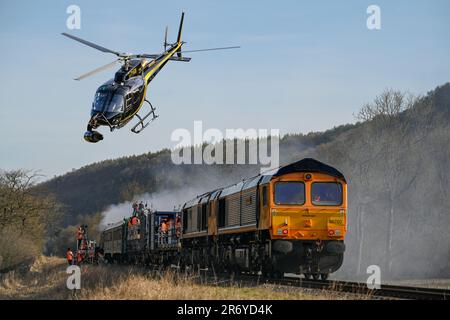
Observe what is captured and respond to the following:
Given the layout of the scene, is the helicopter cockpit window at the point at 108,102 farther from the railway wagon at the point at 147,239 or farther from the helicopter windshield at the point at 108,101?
the railway wagon at the point at 147,239

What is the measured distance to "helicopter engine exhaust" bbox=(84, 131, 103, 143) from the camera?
29.2 metres

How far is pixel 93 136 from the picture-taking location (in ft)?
96.6

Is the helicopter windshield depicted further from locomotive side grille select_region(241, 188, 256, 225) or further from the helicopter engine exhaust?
locomotive side grille select_region(241, 188, 256, 225)

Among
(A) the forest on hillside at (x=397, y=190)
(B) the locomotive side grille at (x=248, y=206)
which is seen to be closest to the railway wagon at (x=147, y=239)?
(A) the forest on hillside at (x=397, y=190)

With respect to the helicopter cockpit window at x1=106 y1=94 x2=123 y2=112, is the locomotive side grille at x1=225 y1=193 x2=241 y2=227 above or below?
below

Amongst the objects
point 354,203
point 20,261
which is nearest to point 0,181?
point 20,261

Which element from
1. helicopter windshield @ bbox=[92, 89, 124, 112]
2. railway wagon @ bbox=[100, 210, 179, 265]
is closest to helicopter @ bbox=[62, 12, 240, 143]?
helicopter windshield @ bbox=[92, 89, 124, 112]

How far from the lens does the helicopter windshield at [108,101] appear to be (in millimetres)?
30016

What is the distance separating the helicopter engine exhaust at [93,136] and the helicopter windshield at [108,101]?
1.06 metres

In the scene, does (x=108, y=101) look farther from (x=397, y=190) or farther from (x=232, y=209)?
(x=397, y=190)

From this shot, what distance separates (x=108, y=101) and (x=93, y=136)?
1.60 metres

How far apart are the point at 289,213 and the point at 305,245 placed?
1.29 meters

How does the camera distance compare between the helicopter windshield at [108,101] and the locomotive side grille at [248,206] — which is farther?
the locomotive side grille at [248,206]

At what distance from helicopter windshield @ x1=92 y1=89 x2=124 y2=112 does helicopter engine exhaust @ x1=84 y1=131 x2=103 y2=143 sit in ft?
3.46
